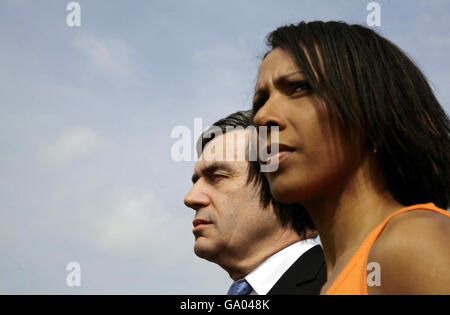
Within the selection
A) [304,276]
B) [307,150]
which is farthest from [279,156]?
[304,276]

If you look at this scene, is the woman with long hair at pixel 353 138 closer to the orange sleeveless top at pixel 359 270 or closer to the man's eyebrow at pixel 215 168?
the orange sleeveless top at pixel 359 270

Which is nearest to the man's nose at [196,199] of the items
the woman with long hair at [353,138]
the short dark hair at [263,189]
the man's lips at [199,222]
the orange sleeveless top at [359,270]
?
the man's lips at [199,222]

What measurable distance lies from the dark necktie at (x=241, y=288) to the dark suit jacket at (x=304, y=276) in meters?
0.30

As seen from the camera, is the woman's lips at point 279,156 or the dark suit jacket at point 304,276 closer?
the woman's lips at point 279,156

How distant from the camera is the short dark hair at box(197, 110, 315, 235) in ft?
9.96

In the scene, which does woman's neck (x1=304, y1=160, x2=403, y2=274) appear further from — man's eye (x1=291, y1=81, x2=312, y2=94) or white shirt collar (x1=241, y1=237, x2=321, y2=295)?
white shirt collar (x1=241, y1=237, x2=321, y2=295)

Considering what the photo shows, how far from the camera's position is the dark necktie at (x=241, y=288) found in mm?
4418

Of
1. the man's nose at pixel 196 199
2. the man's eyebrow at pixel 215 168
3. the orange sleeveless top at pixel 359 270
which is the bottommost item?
the orange sleeveless top at pixel 359 270

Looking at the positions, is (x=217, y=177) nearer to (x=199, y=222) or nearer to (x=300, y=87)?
(x=199, y=222)

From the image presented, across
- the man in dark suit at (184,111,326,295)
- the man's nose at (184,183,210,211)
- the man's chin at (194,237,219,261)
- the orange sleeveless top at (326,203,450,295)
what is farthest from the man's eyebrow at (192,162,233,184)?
the orange sleeveless top at (326,203,450,295)

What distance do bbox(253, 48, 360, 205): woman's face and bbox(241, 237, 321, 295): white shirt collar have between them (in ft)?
6.87

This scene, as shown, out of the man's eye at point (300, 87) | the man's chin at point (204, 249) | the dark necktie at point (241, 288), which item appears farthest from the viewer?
the man's chin at point (204, 249)
